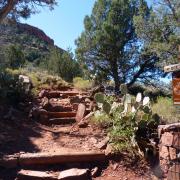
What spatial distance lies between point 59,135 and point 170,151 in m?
3.11

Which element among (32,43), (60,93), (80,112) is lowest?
(80,112)

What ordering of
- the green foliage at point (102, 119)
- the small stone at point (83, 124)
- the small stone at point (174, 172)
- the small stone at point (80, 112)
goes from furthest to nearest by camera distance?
the small stone at point (80, 112), the small stone at point (83, 124), the green foliage at point (102, 119), the small stone at point (174, 172)

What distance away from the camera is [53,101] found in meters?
12.2

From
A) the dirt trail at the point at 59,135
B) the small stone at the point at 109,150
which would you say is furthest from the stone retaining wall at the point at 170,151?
the small stone at the point at 109,150

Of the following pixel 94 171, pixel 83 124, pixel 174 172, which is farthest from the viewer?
pixel 83 124

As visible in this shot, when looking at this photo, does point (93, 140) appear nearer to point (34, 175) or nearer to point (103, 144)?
point (103, 144)

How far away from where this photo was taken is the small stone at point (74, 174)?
6.67 m

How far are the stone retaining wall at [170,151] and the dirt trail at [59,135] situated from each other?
0.41 meters

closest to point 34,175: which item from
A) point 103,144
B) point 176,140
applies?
point 103,144

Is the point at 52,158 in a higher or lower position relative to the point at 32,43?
lower

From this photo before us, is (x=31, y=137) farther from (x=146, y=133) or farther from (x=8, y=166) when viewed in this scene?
(x=146, y=133)

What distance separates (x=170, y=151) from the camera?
21.9 feet

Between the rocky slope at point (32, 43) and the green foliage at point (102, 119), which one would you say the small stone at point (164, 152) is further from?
the rocky slope at point (32, 43)

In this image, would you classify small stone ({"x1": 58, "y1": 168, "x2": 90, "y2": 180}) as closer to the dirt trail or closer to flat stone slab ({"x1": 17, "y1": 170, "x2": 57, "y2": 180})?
flat stone slab ({"x1": 17, "y1": 170, "x2": 57, "y2": 180})
